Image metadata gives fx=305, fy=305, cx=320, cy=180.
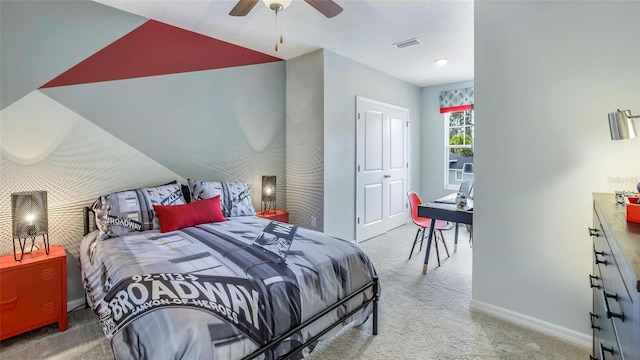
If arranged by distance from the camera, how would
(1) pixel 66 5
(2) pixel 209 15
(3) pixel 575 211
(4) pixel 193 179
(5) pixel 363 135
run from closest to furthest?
(3) pixel 575 211
(1) pixel 66 5
(2) pixel 209 15
(4) pixel 193 179
(5) pixel 363 135

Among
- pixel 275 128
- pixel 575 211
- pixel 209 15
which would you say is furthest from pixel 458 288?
pixel 209 15

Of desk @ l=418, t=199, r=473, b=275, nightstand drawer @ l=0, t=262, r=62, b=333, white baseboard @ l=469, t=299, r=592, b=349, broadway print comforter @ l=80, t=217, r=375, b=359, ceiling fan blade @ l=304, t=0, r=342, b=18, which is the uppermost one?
ceiling fan blade @ l=304, t=0, r=342, b=18

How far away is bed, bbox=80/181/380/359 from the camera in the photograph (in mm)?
1274

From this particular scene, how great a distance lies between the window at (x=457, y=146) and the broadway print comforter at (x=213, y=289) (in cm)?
410

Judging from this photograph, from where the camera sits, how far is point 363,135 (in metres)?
4.44

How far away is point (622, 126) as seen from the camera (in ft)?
5.26

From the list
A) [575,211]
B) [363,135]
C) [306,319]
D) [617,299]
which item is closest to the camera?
[617,299]

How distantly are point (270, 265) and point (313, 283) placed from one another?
27 cm

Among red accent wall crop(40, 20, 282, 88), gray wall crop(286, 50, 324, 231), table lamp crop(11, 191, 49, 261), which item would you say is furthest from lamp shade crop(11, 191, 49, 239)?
gray wall crop(286, 50, 324, 231)

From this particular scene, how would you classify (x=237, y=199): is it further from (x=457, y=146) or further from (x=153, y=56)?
(x=457, y=146)

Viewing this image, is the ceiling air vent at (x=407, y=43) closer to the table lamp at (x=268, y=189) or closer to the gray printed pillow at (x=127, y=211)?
the table lamp at (x=268, y=189)

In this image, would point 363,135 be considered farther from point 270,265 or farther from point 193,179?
point 270,265

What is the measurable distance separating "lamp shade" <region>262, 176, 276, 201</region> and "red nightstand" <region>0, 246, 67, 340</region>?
1.98 meters

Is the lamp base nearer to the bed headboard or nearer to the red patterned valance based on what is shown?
the bed headboard
